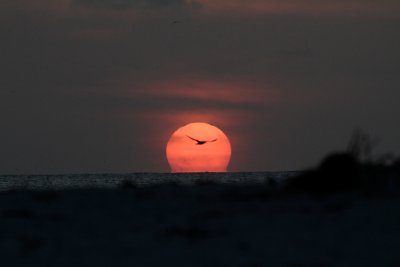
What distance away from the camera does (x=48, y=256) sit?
1147 cm

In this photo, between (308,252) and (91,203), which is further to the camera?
(91,203)

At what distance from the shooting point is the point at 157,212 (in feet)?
43.5

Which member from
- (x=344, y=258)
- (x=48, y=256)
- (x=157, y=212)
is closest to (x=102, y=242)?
(x=48, y=256)

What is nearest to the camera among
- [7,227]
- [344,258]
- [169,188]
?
[344,258]

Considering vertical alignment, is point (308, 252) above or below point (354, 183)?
below

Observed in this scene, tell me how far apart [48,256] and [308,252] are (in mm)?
2630

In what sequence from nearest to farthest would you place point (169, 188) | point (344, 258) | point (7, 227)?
point (344, 258) → point (7, 227) → point (169, 188)

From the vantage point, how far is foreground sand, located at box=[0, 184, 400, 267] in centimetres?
1104

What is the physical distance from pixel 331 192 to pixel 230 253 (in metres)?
3.53

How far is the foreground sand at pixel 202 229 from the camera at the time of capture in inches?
435

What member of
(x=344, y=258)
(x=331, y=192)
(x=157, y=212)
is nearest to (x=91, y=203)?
(x=157, y=212)

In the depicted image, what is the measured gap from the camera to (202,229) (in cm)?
1216

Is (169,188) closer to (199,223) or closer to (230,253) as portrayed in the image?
(199,223)

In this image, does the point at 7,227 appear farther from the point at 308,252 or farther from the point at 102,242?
the point at 308,252
